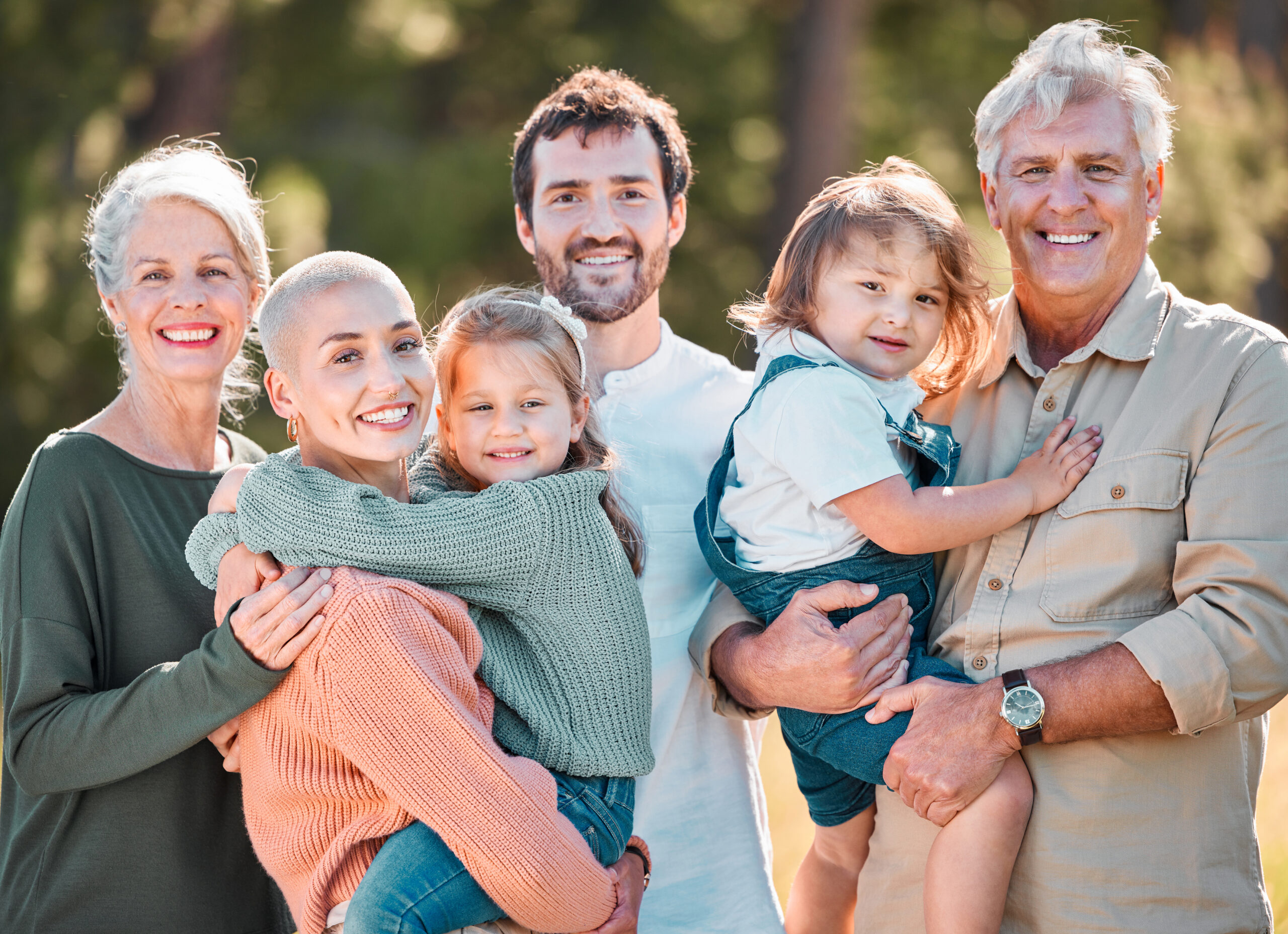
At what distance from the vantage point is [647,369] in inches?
118

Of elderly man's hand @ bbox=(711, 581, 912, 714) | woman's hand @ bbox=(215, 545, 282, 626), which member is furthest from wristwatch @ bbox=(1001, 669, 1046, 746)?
woman's hand @ bbox=(215, 545, 282, 626)

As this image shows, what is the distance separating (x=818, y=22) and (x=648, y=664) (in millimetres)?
8042

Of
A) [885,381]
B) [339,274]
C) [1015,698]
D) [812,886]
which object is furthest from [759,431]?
[812,886]

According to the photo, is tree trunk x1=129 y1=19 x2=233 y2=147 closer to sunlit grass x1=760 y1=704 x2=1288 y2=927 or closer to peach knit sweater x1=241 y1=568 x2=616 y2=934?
sunlit grass x1=760 y1=704 x2=1288 y2=927

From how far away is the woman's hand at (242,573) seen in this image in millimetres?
2086

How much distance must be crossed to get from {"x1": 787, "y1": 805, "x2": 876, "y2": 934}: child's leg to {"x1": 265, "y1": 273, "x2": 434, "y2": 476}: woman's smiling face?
134cm

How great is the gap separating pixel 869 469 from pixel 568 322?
0.69 meters

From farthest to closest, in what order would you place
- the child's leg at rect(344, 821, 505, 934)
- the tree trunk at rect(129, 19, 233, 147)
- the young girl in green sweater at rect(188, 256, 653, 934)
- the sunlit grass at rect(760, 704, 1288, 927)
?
the tree trunk at rect(129, 19, 233, 147) → the sunlit grass at rect(760, 704, 1288, 927) → the young girl in green sweater at rect(188, 256, 653, 934) → the child's leg at rect(344, 821, 505, 934)

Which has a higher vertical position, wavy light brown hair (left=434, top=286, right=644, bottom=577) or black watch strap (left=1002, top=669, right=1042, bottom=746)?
wavy light brown hair (left=434, top=286, right=644, bottom=577)

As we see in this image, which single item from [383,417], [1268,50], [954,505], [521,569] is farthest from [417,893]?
[1268,50]

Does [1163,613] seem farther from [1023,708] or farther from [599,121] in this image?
[599,121]

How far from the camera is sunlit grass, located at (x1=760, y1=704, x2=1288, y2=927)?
3.92 metres

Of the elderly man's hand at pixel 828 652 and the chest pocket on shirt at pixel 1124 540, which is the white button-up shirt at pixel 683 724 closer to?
the elderly man's hand at pixel 828 652

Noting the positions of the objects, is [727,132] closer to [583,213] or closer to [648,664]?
[583,213]
